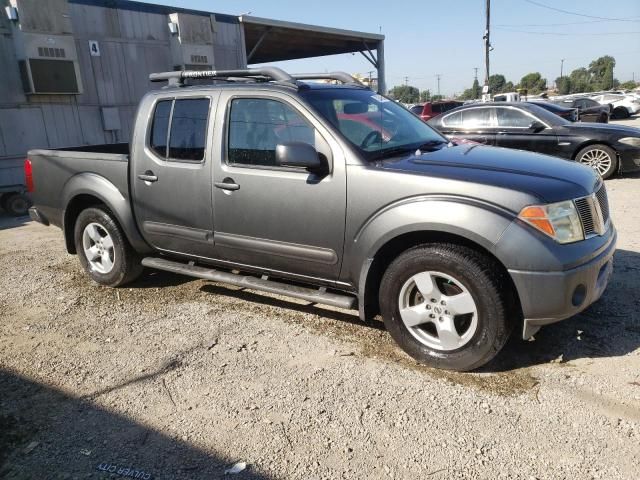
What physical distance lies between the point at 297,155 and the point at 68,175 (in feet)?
9.10

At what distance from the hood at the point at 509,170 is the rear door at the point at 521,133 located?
20.3 feet

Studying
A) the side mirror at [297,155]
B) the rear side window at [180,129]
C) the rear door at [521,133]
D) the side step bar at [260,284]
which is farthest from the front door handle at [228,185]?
the rear door at [521,133]

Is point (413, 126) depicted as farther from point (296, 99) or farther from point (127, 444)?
point (127, 444)

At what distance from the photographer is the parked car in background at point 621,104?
2994cm

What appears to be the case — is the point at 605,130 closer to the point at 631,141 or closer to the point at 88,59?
the point at 631,141

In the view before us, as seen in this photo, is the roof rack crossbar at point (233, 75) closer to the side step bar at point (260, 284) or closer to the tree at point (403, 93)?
the side step bar at point (260, 284)

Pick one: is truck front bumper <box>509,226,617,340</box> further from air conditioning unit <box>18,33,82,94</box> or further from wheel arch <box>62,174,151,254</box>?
air conditioning unit <box>18,33,82,94</box>

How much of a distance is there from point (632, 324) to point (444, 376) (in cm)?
158

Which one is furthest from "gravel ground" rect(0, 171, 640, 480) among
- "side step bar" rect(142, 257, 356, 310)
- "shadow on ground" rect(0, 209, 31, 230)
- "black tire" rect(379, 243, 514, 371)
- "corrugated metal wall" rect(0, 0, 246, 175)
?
"corrugated metal wall" rect(0, 0, 246, 175)

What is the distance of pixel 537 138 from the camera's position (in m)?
9.41

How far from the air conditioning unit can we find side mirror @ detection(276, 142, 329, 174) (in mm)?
9198

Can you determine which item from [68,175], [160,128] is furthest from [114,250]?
[160,128]

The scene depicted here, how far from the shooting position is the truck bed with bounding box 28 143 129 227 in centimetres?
458

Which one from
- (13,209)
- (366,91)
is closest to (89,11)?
(13,209)
